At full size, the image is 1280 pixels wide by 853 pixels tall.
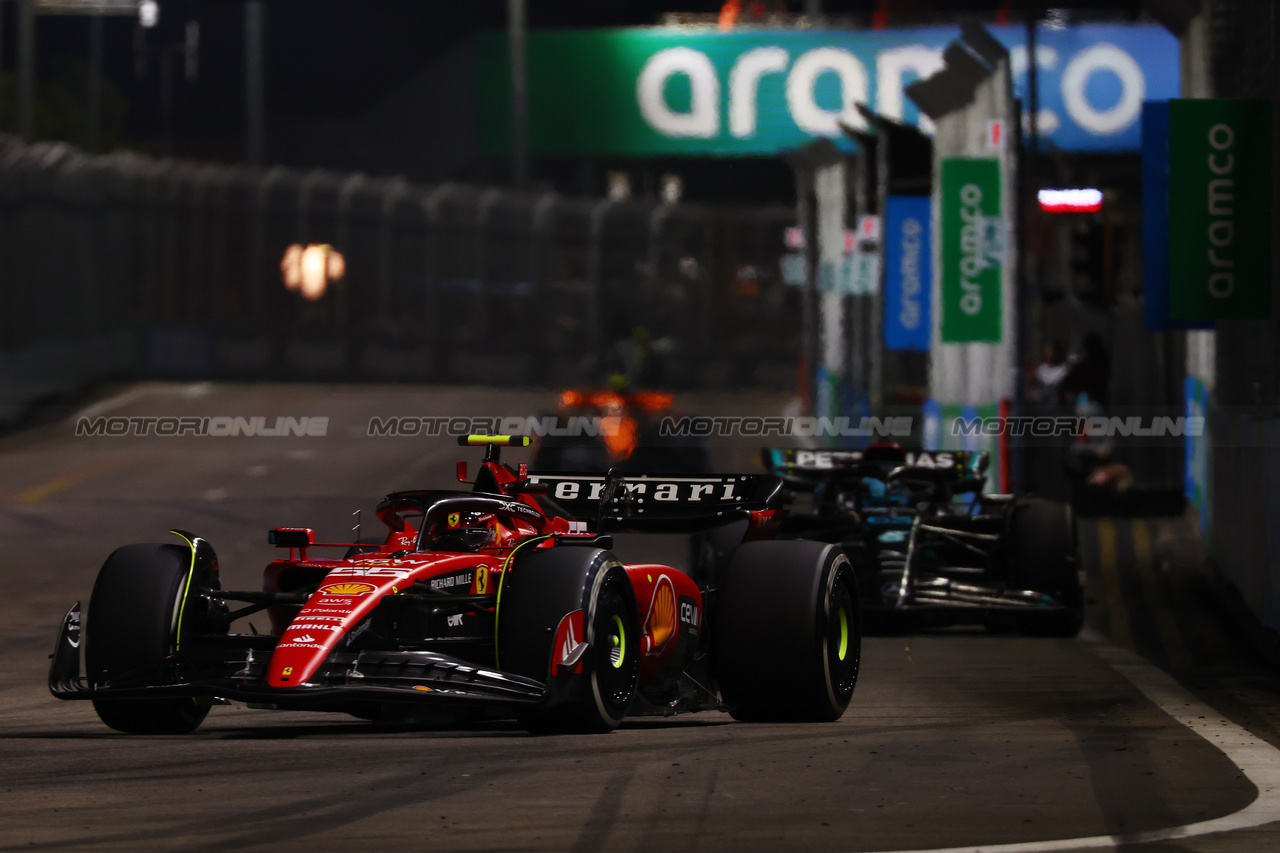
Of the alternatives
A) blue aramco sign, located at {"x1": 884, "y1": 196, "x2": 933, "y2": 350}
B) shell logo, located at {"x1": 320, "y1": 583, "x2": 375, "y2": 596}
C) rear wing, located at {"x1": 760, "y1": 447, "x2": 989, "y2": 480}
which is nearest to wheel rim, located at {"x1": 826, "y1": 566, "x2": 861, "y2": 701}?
shell logo, located at {"x1": 320, "y1": 583, "x2": 375, "y2": 596}

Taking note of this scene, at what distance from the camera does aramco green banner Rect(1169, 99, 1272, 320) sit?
14.0 meters

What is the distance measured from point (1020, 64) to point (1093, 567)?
34133 millimetres

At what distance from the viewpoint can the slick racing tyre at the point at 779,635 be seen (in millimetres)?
8336

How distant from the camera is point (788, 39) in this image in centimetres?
4928

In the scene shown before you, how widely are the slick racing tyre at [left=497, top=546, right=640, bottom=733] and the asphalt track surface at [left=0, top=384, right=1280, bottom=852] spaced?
0.39 feet

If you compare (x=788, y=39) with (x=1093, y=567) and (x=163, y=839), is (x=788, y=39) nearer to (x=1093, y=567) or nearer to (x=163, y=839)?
(x=1093, y=567)

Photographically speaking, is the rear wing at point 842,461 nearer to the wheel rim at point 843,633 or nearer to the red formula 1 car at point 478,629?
the wheel rim at point 843,633

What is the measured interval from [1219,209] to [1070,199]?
6494mm

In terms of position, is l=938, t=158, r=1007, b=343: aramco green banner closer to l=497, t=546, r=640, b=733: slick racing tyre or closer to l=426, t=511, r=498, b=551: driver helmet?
l=426, t=511, r=498, b=551: driver helmet

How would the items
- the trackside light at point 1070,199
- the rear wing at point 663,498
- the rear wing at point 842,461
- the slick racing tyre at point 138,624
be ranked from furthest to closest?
the trackside light at point 1070,199, the rear wing at point 842,461, the rear wing at point 663,498, the slick racing tyre at point 138,624

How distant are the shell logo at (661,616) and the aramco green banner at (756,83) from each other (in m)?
40.3

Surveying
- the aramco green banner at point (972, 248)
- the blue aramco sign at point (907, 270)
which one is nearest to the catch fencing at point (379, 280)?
the blue aramco sign at point (907, 270)

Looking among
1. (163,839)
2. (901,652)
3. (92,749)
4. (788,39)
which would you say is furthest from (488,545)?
(788,39)

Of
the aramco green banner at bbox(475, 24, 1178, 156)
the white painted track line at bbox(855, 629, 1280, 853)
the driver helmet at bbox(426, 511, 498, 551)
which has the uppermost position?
the aramco green banner at bbox(475, 24, 1178, 156)
